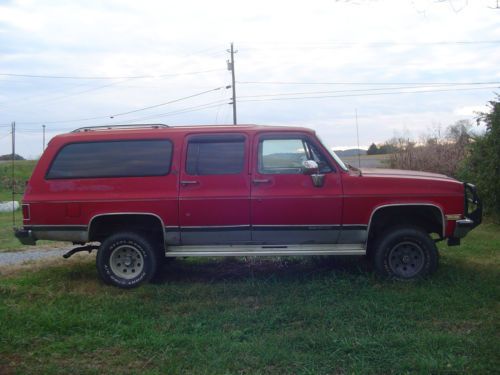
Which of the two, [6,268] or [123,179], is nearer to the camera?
[123,179]

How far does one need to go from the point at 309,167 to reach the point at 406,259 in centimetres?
168

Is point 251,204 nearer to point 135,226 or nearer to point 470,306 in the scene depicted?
point 135,226

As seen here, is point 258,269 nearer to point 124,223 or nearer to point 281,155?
point 281,155

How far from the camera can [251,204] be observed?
6594 mm

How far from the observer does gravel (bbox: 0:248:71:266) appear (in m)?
9.24

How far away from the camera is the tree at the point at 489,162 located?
1098 cm

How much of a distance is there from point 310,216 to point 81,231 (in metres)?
2.85

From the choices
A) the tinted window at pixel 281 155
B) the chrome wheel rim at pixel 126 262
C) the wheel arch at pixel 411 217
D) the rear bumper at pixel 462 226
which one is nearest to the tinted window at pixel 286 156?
the tinted window at pixel 281 155

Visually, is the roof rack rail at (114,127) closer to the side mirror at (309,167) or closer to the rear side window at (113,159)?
the rear side window at (113,159)

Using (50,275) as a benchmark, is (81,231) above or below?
above

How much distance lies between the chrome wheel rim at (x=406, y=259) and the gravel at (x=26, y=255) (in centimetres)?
595

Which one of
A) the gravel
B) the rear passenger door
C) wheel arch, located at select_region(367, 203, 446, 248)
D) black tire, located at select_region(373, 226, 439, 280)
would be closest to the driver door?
the rear passenger door

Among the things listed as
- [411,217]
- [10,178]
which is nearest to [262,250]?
[411,217]

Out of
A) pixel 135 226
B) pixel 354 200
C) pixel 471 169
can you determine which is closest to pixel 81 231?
pixel 135 226
